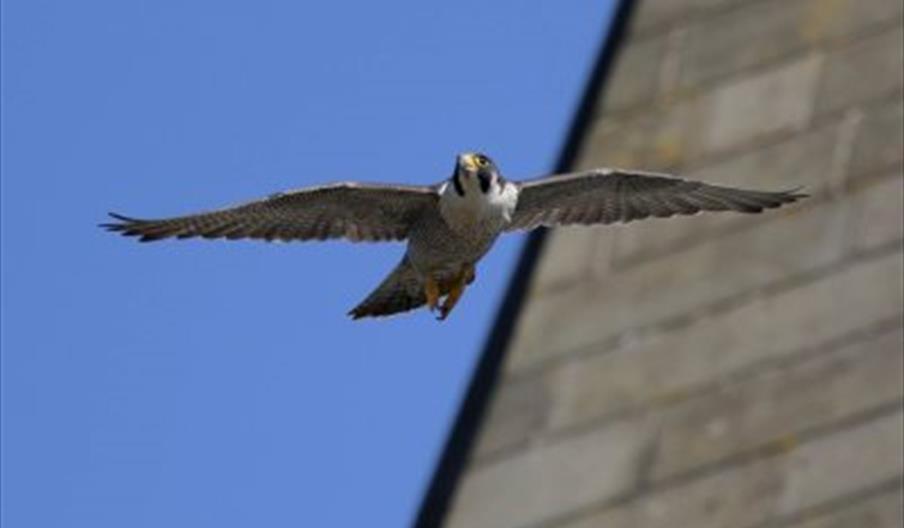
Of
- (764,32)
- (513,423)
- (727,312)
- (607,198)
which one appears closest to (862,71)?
(764,32)

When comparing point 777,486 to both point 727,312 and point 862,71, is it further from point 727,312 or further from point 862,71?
point 862,71

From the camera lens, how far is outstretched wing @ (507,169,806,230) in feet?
62.2

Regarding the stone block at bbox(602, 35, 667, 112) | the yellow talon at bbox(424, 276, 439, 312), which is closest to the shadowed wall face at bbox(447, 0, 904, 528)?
the stone block at bbox(602, 35, 667, 112)

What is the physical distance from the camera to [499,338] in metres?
18.4

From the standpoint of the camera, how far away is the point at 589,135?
65.1 ft

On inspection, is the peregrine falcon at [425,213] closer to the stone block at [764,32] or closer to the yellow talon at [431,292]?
the yellow talon at [431,292]

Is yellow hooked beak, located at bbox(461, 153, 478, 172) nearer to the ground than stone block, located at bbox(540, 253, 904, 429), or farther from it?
farther from it

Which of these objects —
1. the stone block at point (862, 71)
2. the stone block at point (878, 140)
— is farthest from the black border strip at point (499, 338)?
the stone block at point (878, 140)

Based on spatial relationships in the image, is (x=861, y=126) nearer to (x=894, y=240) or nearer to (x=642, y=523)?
(x=894, y=240)

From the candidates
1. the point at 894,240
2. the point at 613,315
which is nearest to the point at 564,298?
the point at 613,315

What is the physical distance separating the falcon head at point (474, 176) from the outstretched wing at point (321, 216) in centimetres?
51

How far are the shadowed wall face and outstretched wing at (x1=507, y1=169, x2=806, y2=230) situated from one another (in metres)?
0.10

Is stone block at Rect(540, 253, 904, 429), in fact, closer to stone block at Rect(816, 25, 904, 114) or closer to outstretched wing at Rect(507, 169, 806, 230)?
outstretched wing at Rect(507, 169, 806, 230)

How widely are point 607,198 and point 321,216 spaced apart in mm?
1248
